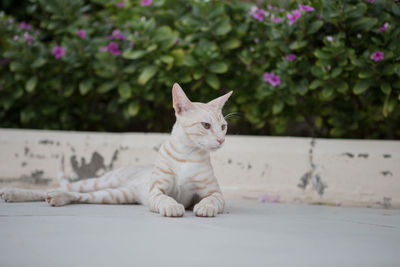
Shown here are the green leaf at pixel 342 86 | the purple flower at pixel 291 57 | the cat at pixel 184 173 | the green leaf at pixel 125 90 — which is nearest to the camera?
the cat at pixel 184 173

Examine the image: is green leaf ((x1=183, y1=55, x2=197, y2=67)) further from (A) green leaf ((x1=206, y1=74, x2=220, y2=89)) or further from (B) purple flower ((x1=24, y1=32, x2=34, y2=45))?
(B) purple flower ((x1=24, y1=32, x2=34, y2=45))

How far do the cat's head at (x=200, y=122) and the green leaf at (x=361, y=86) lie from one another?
1393mm

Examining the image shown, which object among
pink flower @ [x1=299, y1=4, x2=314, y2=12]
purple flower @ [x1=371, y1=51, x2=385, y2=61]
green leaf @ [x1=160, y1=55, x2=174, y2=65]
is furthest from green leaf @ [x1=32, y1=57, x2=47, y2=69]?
purple flower @ [x1=371, y1=51, x2=385, y2=61]

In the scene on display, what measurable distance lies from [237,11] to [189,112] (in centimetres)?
202

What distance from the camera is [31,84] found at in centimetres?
439

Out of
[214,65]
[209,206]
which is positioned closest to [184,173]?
[209,206]

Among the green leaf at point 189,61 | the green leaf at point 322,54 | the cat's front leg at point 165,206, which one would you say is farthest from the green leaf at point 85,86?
the green leaf at point 322,54

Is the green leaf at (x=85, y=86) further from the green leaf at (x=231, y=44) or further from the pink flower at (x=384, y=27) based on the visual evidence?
the pink flower at (x=384, y=27)

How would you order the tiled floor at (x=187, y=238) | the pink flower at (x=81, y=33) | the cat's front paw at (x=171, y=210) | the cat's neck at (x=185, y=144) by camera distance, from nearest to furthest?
1. the tiled floor at (x=187, y=238)
2. the cat's front paw at (x=171, y=210)
3. the cat's neck at (x=185, y=144)
4. the pink flower at (x=81, y=33)

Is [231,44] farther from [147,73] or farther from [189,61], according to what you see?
[147,73]

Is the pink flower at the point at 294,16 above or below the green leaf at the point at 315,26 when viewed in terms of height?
above

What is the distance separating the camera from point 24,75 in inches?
177

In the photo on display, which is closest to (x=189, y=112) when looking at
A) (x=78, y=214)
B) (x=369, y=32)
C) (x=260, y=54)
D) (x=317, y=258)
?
(x=78, y=214)

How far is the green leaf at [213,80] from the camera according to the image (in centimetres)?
398
